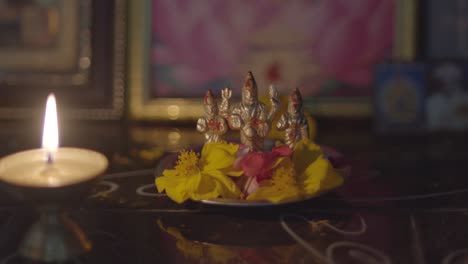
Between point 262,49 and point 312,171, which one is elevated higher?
point 262,49

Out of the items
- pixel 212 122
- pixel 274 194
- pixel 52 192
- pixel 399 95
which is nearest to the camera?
pixel 52 192

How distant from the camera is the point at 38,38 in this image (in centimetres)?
130

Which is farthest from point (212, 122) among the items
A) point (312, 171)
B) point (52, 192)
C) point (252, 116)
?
point (52, 192)

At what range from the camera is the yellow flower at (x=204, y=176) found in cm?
74

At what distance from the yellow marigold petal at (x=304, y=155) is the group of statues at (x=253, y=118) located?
3cm

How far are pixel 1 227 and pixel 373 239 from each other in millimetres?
419

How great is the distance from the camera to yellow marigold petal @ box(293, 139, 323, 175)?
2.57 feet

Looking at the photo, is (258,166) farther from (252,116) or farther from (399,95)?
(399,95)

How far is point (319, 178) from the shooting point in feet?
2.43

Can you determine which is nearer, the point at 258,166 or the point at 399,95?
the point at 258,166

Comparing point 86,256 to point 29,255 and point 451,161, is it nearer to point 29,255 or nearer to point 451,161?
point 29,255

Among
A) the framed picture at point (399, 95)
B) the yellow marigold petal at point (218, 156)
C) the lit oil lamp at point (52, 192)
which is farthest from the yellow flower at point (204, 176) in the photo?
the framed picture at point (399, 95)

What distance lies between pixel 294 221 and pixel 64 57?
0.73m

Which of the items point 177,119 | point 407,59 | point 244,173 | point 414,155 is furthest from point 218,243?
point 407,59
